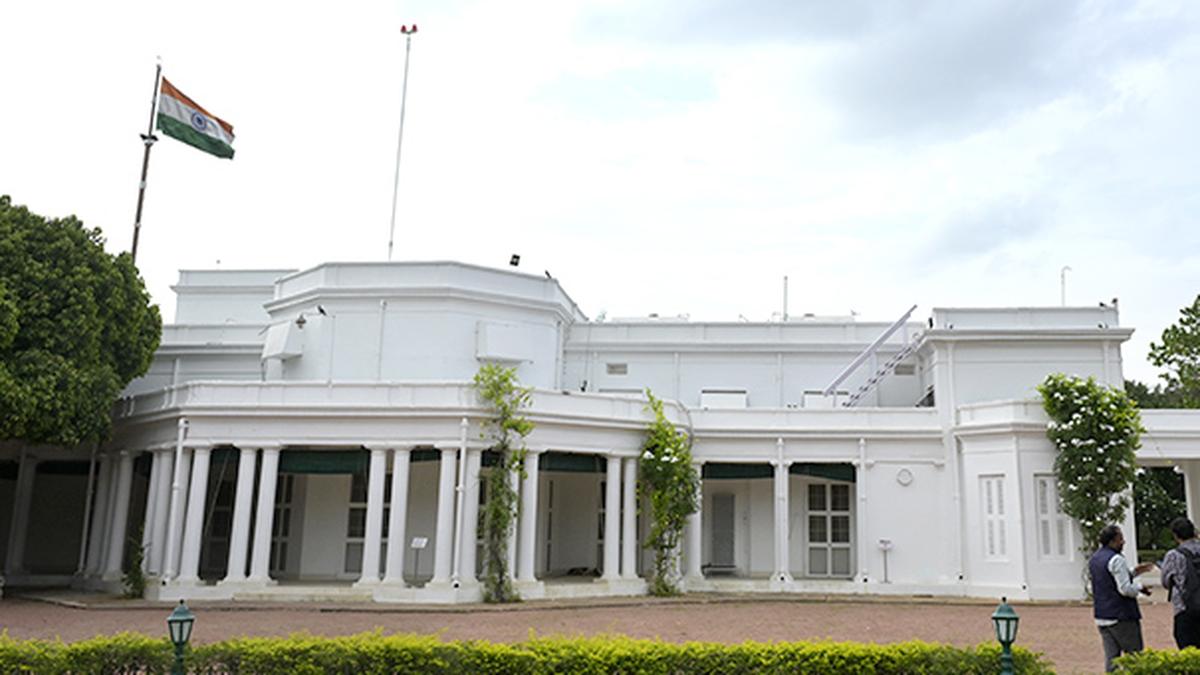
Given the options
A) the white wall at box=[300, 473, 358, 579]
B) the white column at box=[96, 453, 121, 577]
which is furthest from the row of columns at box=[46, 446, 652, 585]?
the white wall at box=[300, 473, 358, 579]

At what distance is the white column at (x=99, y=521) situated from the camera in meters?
23.9

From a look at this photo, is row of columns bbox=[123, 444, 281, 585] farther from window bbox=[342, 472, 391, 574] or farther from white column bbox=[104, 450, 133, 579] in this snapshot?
window bbox=[342, 472, 391, 574]

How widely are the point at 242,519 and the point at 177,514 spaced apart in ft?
4.91

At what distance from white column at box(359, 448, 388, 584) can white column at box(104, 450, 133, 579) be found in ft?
23.1

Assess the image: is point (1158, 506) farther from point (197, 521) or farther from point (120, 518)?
point (120, 518)

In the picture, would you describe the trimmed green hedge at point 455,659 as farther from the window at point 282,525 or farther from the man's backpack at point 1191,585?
the window at point 282,525

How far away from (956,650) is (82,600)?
1872 cm

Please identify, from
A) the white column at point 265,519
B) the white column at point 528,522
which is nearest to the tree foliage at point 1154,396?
the white column at point 528,522

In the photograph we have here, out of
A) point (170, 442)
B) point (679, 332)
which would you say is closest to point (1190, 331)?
point (679, 332)

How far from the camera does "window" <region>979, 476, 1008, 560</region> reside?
22.2 metres

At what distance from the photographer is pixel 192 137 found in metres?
26.1

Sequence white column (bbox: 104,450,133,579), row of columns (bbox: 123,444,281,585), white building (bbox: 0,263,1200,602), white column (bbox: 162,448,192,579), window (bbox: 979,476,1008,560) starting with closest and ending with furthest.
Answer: row of columns (bbox: 123,444,281,585), white column (bbox: 162,448,192,579), white building (bbox: 0,263,1200,602), window (bbox: 979,476,1008,560), white column (bbox: 104,450,133,579)

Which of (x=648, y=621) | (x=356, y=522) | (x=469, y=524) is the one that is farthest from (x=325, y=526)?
→ (x=648, y=621)

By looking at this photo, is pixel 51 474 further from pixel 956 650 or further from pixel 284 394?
pixel 956 650
